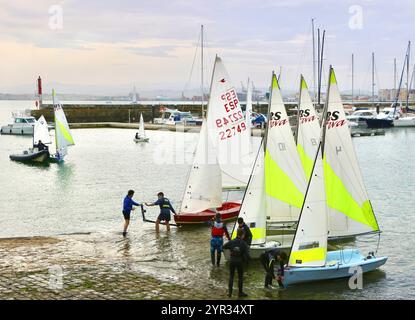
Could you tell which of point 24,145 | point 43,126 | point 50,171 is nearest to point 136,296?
point 50,171

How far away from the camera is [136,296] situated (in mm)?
13773

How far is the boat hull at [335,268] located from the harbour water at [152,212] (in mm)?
248

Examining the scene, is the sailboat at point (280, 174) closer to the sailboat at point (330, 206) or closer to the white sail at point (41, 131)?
the sailboat at point (330, 206)

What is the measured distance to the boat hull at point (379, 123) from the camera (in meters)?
90.4

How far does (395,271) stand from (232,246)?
6.76 meters

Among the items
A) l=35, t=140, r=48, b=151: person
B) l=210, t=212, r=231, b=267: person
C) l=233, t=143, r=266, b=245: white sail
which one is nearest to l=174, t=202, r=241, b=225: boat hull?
l=233, t=143, r=266, b=245: white sail

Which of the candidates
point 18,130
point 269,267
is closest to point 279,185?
point 269,267

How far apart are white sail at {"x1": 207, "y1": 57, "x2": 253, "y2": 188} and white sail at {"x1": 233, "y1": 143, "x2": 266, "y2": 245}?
4.95 metres

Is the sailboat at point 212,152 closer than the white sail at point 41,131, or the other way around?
the sailboat at point 212,152

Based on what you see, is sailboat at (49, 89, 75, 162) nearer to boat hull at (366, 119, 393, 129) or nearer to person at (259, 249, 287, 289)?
person at (259, 249, 287, 289)

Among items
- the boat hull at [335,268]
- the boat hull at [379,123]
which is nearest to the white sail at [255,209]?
the boat hull at [335,268]

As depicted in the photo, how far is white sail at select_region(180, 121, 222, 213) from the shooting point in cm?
2239

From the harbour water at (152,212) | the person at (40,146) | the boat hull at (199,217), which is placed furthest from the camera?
the person at (40,146)

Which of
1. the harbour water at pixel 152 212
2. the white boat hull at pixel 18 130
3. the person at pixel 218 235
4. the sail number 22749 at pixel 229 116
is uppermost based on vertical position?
the sail number 22749 at pixel 229 116
